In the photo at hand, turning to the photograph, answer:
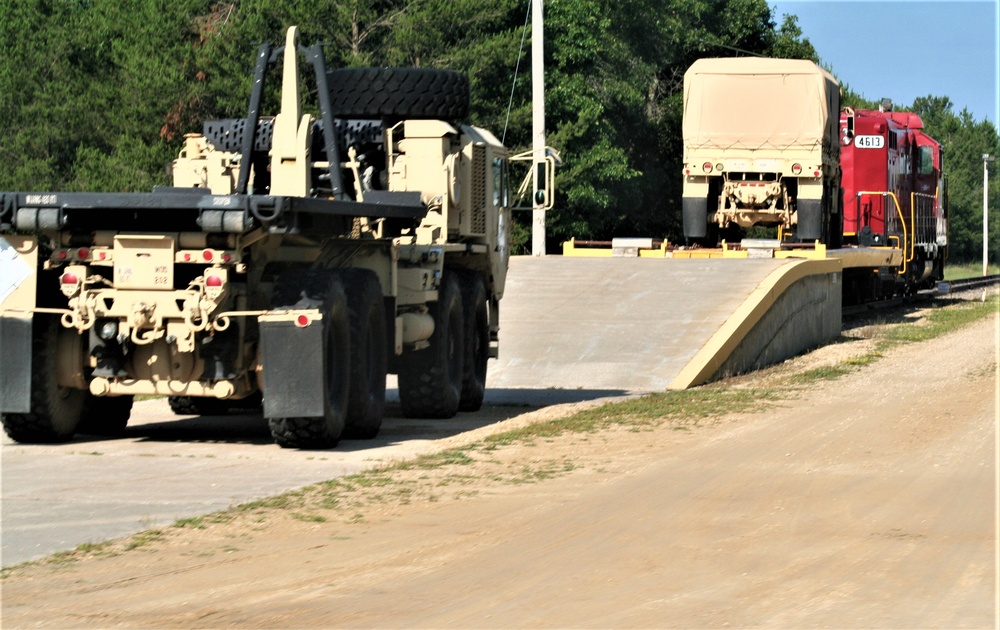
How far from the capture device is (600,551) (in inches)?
328

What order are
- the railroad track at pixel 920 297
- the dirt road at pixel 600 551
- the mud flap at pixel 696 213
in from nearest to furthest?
the dirt road at pixel 600 551
the mud flap at pixel 696 213
the railroad track at pixel 920 297

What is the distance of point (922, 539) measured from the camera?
8648mm

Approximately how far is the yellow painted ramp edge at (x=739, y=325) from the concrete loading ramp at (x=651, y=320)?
0.02 meters

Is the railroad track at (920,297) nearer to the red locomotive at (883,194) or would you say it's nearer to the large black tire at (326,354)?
the red locomotive at (883,194)

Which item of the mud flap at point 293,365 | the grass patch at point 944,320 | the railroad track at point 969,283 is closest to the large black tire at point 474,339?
the mud flap at point 293,365

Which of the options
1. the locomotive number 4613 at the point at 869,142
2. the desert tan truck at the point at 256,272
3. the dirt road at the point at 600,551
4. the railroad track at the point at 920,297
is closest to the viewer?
the dirt road at the point at 600,551

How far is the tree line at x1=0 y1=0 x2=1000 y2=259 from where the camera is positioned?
41.1 meters

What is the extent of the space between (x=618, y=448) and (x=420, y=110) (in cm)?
408

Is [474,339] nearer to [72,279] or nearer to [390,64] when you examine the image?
[72,279]

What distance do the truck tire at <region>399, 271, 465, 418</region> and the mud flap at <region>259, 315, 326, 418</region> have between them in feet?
10.9

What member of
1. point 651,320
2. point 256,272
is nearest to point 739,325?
point 651,320

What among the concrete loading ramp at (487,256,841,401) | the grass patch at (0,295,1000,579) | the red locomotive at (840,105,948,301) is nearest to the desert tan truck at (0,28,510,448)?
the grass patch at (0,295,1000,579)

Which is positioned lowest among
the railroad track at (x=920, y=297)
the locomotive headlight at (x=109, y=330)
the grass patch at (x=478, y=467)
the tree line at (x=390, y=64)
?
the grass patch at (x=478, y=467)

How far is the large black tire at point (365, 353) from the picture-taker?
12.8m
